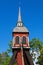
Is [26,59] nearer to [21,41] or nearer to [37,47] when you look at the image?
[21,41]

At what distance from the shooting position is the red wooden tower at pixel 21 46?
31156 mm

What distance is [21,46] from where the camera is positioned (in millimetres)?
31094

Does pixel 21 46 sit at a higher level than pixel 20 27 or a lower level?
lower

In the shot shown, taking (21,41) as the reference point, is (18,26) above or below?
above

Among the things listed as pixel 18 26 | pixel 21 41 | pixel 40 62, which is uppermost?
pixel 18 26

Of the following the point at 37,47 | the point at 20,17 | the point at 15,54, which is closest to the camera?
the point at 15,54

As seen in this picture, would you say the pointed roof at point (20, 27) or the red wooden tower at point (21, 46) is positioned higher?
the pointed roof at point (20, 27)

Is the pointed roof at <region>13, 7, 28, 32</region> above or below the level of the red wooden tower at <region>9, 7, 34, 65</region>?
above

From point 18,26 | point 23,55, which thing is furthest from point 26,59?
point 18,26

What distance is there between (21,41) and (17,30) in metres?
1.76

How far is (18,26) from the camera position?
32.9 metres

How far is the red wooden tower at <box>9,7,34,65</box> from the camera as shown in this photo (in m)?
31.2

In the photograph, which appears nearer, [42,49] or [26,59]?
[26,59]

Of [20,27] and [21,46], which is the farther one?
[20,27]
